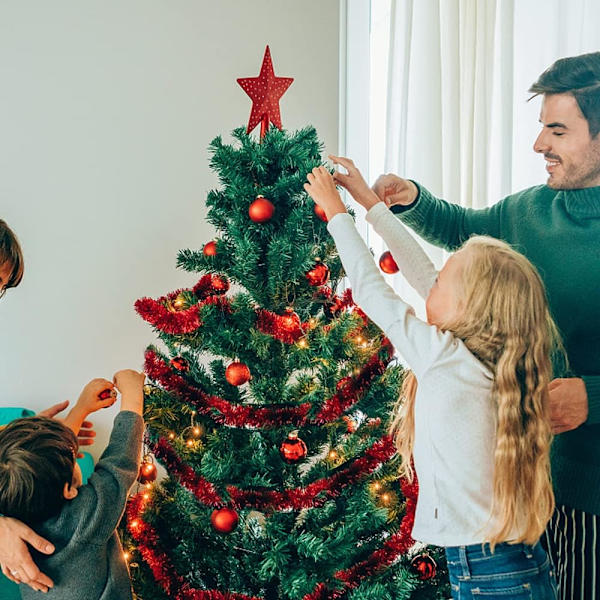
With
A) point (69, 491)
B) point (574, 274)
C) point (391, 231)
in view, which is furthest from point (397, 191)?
point (69, 491)

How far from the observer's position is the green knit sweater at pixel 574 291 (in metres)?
1.31

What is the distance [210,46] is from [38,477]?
1817mm

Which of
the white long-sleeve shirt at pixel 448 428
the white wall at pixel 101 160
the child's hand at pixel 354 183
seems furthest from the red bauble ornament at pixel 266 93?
the white wall at pixel 101 160

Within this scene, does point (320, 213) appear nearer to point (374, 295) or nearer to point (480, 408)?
point (374, 295)

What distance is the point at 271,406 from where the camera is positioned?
4.33 feet

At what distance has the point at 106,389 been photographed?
4.68ft

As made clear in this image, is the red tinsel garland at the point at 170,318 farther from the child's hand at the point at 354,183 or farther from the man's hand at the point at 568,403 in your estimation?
the man's hand at the point at 568,403

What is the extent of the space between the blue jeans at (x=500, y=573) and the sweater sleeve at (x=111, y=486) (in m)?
0.63

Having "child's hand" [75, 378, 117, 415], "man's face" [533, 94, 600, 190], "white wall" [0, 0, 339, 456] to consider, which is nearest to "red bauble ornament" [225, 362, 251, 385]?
"child's hand" [75, 378, 117, 415]

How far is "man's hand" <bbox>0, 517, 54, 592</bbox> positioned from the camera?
1.13 meters

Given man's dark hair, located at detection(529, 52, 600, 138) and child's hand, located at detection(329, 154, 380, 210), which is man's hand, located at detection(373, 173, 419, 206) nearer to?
child's hand, located at detection(329, 154, 380, 210)

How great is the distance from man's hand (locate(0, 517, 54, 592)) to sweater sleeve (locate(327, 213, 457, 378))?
70cm

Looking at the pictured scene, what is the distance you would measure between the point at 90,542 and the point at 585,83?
1309mm

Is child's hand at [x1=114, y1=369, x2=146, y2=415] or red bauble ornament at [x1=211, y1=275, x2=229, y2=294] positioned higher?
red bauble ornament at [x1=211, y1=275, x2=229, y2=294]
